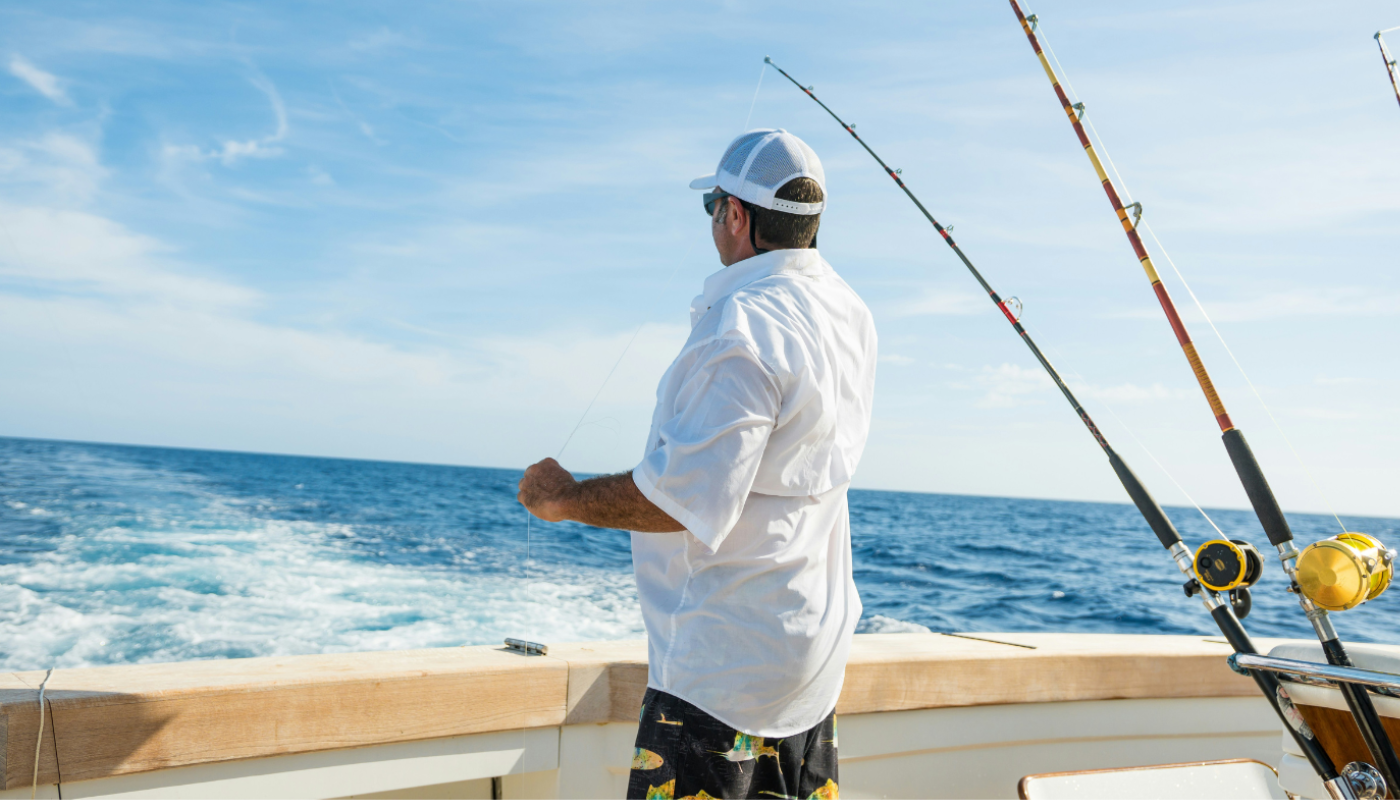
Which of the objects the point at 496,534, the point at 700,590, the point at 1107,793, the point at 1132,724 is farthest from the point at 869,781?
the point at 496,534

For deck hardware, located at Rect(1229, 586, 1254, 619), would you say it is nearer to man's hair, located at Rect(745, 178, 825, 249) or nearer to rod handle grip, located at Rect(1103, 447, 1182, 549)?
rod handle grip, located at Rect(1103, 447, 1182, 549)

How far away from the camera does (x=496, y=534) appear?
36.2 feet

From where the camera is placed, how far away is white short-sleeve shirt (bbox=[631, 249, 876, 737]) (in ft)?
→ 3.20

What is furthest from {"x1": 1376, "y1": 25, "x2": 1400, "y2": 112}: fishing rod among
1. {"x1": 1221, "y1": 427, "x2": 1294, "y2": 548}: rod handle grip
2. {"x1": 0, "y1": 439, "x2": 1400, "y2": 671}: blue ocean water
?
{"x1": 0, "y1": 439, "x2": 1400, "y2": 671}: blue ocean water

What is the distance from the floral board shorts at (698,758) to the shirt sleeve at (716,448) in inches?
8.3

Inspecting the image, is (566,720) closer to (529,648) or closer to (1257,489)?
(529,648)

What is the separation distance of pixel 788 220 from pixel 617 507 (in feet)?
1.35

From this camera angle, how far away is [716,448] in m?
0.97

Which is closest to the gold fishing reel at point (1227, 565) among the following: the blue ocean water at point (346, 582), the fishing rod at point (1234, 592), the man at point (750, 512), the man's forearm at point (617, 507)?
the fishing rod at point (1234, 592)

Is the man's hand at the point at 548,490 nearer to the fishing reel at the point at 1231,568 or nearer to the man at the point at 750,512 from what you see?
the man at the point at 750,512

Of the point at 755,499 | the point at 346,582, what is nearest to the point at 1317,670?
the point at 755,499

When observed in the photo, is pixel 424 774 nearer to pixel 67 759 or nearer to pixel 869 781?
pixel 67 759

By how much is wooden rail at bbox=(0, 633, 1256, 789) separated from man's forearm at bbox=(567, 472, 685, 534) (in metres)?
0.54

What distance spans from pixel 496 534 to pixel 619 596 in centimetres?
506
